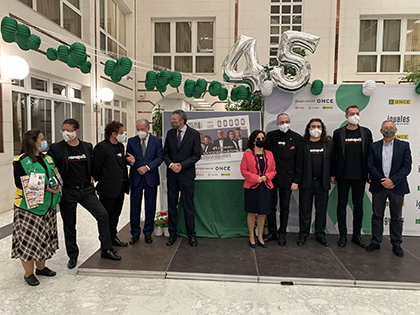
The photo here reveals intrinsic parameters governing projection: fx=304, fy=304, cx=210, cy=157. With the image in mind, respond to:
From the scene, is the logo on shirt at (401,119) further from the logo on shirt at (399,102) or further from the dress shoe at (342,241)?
the dress shoe at (342,241)

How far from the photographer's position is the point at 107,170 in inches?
142

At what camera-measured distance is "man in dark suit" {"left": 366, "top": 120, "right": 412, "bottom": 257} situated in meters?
3.64

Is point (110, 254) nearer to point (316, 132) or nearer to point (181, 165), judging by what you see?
point (181, 165)

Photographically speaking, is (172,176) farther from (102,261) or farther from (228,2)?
(228,2)

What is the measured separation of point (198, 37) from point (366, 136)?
889cm

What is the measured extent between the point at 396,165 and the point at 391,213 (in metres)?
0.61

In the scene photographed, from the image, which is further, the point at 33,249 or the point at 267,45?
the point at 267,45

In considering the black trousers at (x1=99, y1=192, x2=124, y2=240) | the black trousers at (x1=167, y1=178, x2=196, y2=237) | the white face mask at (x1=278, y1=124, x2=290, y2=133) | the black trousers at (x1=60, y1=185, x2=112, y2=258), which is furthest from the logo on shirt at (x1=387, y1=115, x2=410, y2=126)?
the black trousers at (x1=60, y1=185, x2=112, y2=258)

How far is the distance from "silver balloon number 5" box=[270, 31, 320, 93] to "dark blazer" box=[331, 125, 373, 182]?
866 millimetres

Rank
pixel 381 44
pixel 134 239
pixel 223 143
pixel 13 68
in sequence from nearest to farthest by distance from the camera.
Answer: pixel 134 239 < pixel 223 143 < pixel 13 68 < pixel 381 44

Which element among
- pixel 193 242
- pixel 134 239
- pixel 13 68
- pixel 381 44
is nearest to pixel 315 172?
pixel 193 242

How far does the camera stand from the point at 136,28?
11.3 m

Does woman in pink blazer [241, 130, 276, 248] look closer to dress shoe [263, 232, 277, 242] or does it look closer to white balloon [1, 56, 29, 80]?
dress shoe [263, 232, 277, 242]

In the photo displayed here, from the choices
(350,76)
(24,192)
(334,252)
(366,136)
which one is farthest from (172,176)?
(350,76)
